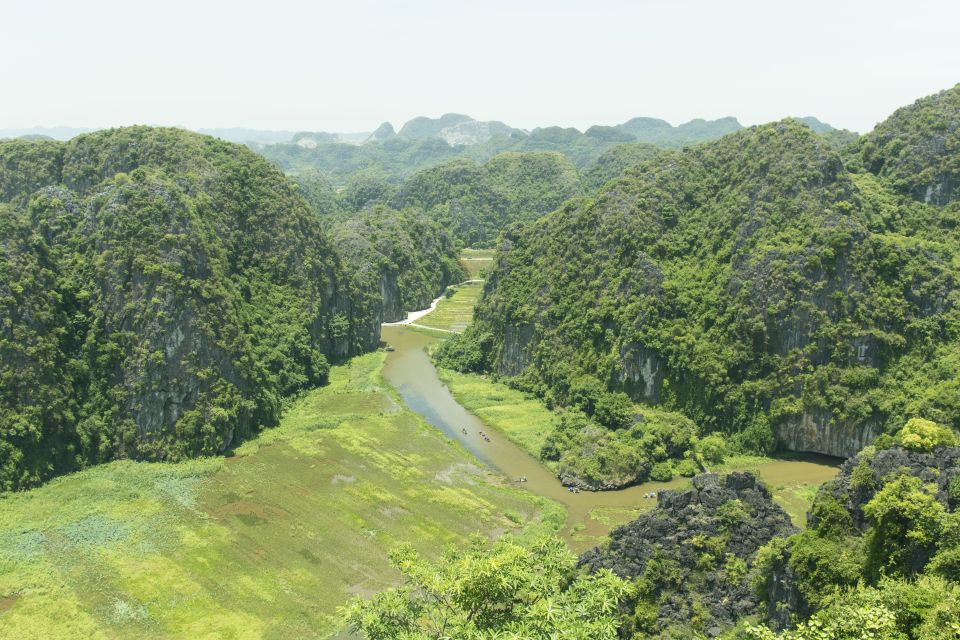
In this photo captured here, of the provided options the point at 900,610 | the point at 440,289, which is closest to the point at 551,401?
the point at 900,610

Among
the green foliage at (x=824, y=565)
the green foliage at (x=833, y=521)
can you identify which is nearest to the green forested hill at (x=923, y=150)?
the green foliage at (x=833, y=521)

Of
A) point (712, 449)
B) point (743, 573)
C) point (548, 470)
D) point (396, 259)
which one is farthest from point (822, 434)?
point (396, 259)

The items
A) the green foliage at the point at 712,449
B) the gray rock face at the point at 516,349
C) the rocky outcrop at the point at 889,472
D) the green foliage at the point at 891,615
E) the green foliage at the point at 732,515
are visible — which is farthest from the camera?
the gray rock face at the point at 516,349

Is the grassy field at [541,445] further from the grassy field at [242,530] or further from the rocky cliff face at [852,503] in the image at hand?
the rocky cliff face at [852,503]

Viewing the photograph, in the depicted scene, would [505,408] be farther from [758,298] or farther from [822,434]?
[822,434]

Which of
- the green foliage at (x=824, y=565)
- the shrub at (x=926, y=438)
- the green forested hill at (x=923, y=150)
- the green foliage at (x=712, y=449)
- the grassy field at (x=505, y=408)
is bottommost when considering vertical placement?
the grassy field at (x=505, y=408)

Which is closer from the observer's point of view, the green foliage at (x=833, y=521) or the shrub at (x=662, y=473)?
the green foliage at (x=833, y=521)

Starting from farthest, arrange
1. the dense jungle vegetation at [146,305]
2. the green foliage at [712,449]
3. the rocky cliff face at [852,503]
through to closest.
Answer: the green foliage at [712,449] → the dense jungle vegetation at [146,305] → the rocky cliff face at [852,503]
